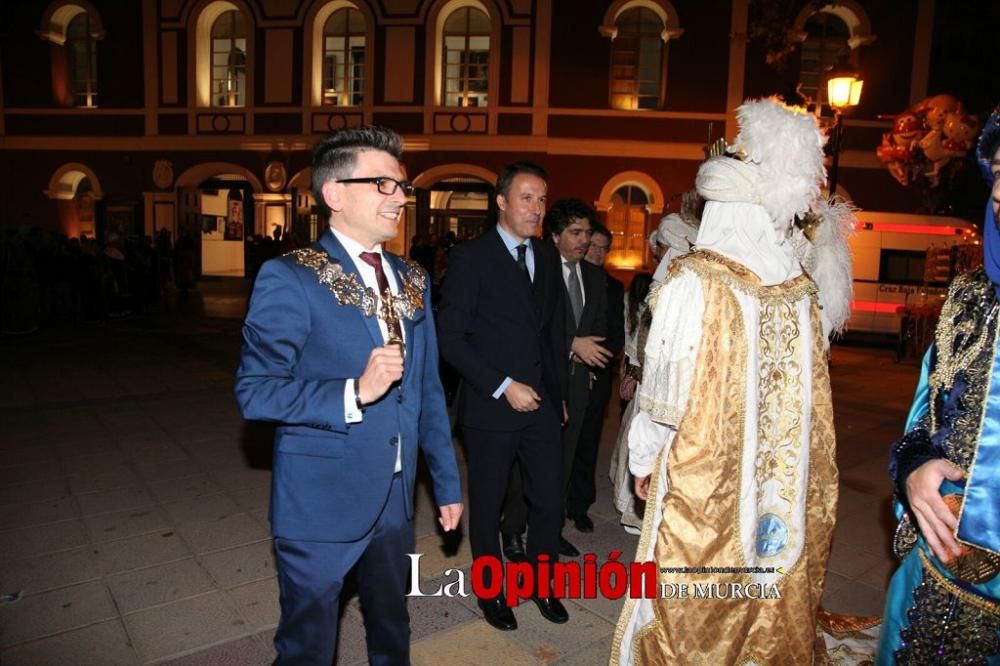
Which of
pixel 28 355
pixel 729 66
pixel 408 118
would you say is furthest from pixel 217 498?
pixel 729 66

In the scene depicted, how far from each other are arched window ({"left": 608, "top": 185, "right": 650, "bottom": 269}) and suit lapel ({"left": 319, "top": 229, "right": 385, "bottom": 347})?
15.2m

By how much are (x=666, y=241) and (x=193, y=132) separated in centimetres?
1815

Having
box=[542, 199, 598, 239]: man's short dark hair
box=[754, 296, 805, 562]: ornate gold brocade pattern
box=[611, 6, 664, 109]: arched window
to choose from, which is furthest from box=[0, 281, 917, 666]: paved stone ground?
box=[611, 6, 664, 109]: arched window

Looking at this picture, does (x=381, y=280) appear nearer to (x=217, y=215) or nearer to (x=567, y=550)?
(x=567, y=550)

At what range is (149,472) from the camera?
5156 mm

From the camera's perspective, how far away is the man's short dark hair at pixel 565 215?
4.02 meters

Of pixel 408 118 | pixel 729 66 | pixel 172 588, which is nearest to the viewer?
pixel 172 588

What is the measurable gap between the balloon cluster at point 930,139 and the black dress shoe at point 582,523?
993 cm

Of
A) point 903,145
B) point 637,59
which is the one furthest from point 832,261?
point 637,59

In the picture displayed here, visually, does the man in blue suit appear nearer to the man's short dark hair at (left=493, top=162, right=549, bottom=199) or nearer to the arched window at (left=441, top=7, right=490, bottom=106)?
the man's short dark hair at (left=493, top=162, right=549, bottom=199)

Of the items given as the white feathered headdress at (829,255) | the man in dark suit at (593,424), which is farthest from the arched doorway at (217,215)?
the white feathered headdress at (829,255)

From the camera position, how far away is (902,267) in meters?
13.6

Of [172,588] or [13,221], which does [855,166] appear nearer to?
[172,588]

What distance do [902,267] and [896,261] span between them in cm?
17
